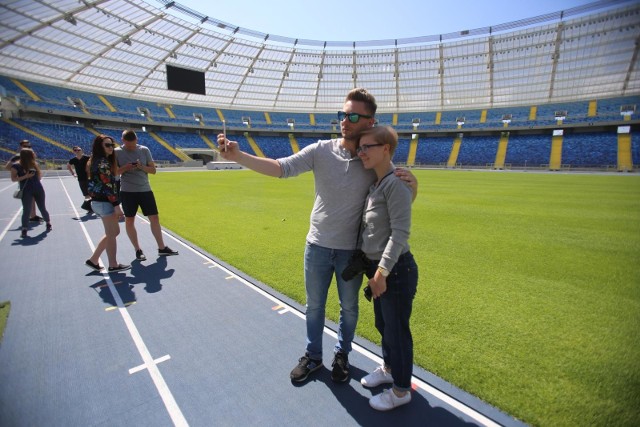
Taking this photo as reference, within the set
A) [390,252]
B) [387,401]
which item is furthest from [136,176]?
[387,401]

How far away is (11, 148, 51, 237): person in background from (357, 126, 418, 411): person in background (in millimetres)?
7841

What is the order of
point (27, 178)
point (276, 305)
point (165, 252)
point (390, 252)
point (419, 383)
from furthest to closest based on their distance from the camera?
point (27, 178) < point (165, 252) < point (276, 305) < point (419, 383) < point (390, 252)

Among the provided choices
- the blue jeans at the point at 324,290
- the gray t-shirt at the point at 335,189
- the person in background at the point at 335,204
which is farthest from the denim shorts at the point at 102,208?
the blue jeans at the point at 324,290

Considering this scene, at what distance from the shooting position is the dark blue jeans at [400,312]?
1.98 metres

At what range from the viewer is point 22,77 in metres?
36.6

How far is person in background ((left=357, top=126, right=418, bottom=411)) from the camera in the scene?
1846 mm

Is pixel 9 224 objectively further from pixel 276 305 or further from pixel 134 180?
pixel 276 305

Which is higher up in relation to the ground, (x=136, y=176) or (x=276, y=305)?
(x=136, y=176)

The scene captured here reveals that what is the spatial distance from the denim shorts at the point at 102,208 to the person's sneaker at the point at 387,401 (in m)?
4.45

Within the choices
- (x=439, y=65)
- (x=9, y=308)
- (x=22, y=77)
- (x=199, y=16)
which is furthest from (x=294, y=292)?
(x=439, y=65)

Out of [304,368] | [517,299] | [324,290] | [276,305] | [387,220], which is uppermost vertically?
[387,220]

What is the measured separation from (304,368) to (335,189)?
1506mm

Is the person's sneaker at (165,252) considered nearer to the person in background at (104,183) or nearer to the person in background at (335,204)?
the person in background at (104,183)

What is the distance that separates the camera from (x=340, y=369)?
7.86 ft
